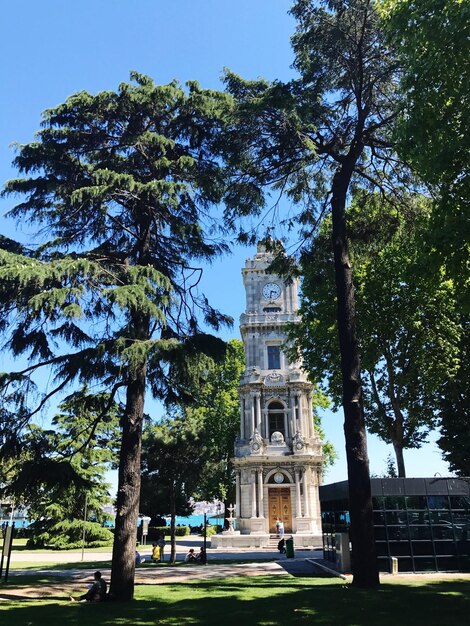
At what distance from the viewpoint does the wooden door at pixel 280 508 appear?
39812 mm

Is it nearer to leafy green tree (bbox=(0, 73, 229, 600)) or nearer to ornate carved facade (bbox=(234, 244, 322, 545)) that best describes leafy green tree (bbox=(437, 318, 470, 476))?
ornate carved facade (bbox=(234, 244, 322, 545))

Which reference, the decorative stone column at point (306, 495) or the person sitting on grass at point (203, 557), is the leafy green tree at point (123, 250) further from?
the decorative stone column at point (306, 495)

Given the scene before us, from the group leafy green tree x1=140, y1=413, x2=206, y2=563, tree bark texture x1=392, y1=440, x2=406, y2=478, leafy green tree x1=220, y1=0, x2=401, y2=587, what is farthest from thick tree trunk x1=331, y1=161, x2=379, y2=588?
leafy green tree x1=140, y1=413, x2=206, y2=563

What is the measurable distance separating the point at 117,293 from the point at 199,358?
96.9 inches

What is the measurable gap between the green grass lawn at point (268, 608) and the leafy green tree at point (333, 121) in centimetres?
313

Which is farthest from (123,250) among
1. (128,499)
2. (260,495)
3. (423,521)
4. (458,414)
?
(260,495)

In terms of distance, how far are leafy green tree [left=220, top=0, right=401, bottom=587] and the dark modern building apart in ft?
23.6

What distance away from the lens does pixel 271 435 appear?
42469mm

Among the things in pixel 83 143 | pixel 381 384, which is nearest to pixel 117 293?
pixel 83 143

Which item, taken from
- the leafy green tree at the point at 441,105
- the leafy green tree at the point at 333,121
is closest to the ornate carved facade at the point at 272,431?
the leafy green tree at the point at 333,121

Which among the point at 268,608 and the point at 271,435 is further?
the point at 271,435

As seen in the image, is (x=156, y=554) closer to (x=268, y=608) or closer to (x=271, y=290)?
(x=268, y=608)

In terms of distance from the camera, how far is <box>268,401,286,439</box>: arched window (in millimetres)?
42938

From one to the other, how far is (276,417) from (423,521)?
24.3m
